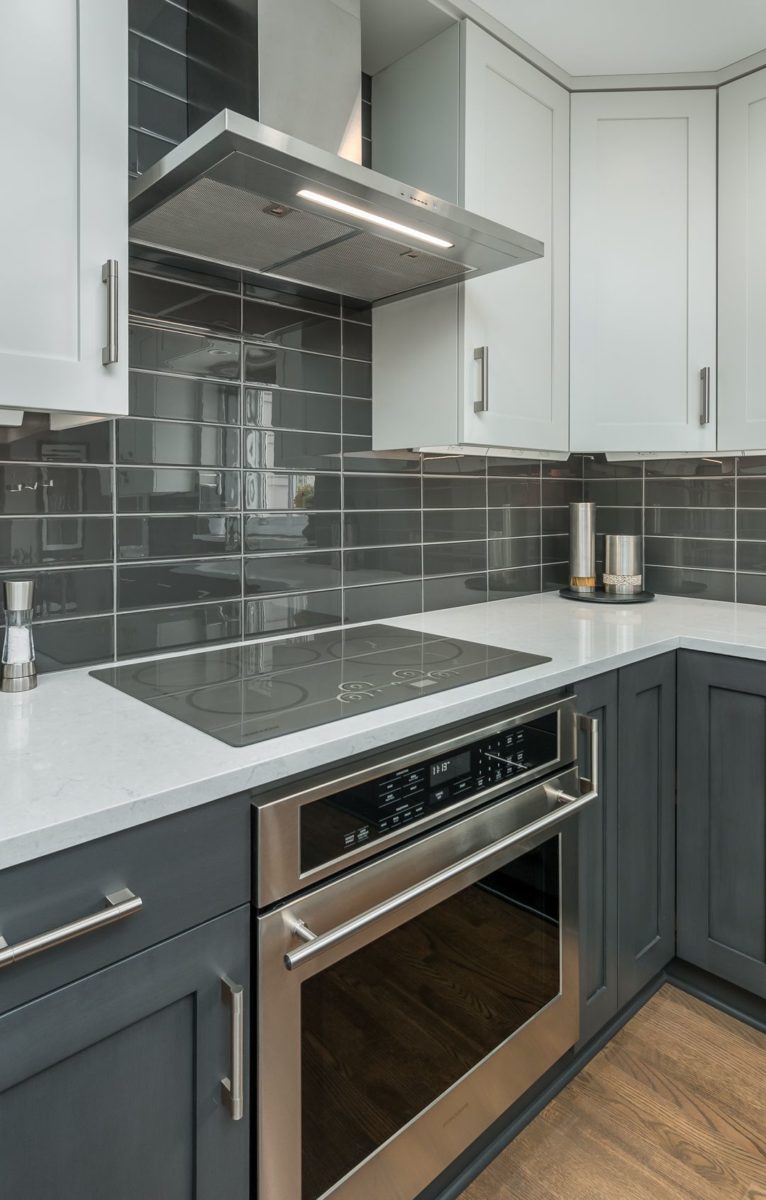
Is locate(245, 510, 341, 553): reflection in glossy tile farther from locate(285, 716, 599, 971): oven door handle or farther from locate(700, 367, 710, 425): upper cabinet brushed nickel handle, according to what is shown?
locate(700, 367, 710, 425): upper cabinet brushed nickel handle

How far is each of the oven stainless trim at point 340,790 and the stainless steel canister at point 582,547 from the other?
3.51 feet

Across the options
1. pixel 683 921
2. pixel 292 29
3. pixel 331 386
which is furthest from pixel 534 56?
pixel 683 921

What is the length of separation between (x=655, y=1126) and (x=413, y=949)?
30.8 inches

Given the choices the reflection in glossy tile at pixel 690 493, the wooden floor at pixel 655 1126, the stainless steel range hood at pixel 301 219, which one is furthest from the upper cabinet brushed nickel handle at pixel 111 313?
the reflection in glossy tile at pixel 690 493

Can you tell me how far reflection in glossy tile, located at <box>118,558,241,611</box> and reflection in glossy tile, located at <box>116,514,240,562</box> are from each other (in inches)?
0.9

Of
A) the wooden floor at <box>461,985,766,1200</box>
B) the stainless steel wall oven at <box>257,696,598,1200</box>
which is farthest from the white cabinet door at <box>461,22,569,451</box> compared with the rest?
the wooden floor at <box>461,985,766,1200</box>

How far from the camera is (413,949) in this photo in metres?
1.17

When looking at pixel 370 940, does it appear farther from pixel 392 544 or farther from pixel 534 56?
pixel 534 56

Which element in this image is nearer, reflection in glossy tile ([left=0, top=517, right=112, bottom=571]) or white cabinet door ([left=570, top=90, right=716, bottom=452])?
reflection in glossy tile ([left=0, top=517, right=112, bottom=571])

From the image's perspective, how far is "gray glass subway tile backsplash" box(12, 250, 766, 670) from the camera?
4.64ft

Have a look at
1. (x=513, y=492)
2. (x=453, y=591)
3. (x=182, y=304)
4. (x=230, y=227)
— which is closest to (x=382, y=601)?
(x=453, y=591)

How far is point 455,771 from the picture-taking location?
1.23 metres

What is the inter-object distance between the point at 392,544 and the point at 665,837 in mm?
1004

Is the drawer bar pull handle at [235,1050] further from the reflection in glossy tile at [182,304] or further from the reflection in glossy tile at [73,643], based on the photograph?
the reflection in glossy tile at [182,304]
